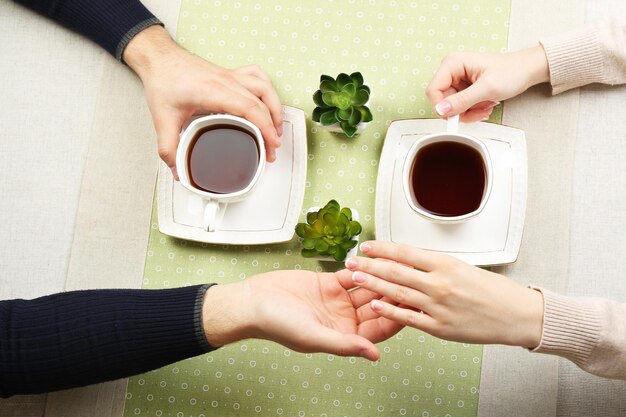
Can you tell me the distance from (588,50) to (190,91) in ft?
2.39

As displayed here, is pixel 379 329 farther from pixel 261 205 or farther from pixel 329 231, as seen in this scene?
pixel 261 205

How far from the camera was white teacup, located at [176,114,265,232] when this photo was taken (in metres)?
0.99

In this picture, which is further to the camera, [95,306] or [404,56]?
[404,56]

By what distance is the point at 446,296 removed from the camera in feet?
2.96

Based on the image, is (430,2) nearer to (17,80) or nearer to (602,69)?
(602,69)

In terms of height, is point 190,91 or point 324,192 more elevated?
point 190,91

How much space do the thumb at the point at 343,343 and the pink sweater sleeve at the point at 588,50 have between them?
61 centimetres

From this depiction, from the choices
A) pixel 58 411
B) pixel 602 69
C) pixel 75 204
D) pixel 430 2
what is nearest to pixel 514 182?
pixel 602 69

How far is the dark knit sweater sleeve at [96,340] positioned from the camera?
0.99 metres

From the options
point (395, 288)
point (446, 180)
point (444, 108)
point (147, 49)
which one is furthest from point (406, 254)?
point (147, 49)

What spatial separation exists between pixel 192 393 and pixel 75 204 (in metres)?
0.43

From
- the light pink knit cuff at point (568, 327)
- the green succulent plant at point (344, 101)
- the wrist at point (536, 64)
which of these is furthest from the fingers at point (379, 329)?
the wrist at point (536, 64)

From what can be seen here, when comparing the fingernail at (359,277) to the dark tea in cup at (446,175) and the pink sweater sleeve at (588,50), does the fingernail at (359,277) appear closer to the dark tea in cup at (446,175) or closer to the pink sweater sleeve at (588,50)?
the dark tea in cup at (446,175)

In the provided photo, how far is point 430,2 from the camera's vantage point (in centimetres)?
116
